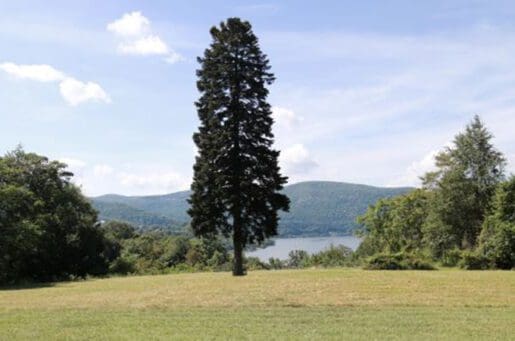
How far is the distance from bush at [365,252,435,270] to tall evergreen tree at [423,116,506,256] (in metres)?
10.3

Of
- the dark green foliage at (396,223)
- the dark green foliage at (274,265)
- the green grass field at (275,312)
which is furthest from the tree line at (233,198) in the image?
the dark green foliage at (274,265)

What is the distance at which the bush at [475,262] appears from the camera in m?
35.3

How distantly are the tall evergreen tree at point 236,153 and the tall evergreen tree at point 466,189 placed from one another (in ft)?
62.8

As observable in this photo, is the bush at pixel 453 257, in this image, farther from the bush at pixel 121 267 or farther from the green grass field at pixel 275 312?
the bush at pixel 121 267

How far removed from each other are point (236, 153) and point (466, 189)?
22.8 m

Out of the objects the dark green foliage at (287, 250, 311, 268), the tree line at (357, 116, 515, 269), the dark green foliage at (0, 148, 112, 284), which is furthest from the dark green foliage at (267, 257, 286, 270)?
the dark green foliage at (0, 148, 112, 284)

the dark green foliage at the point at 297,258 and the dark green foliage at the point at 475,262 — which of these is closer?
the dark green foliage at the point at 475,262

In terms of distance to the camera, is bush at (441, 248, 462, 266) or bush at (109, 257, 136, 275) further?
bush at (109, 257, 136, 275)

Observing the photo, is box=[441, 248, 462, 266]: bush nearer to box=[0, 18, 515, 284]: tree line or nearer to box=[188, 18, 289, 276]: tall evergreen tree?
box=[0, 18, 515, 284]: tree line

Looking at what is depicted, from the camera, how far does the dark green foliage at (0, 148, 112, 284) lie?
30.1m

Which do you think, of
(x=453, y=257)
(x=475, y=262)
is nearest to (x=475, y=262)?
(x=475, y=262)

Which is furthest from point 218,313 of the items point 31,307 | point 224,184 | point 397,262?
point 397,262

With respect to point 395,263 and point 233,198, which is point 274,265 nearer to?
point 395,263

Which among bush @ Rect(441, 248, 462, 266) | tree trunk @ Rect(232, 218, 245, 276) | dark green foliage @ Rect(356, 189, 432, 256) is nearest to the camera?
tree trunk @ Rect(232, 218, 245, 276)
